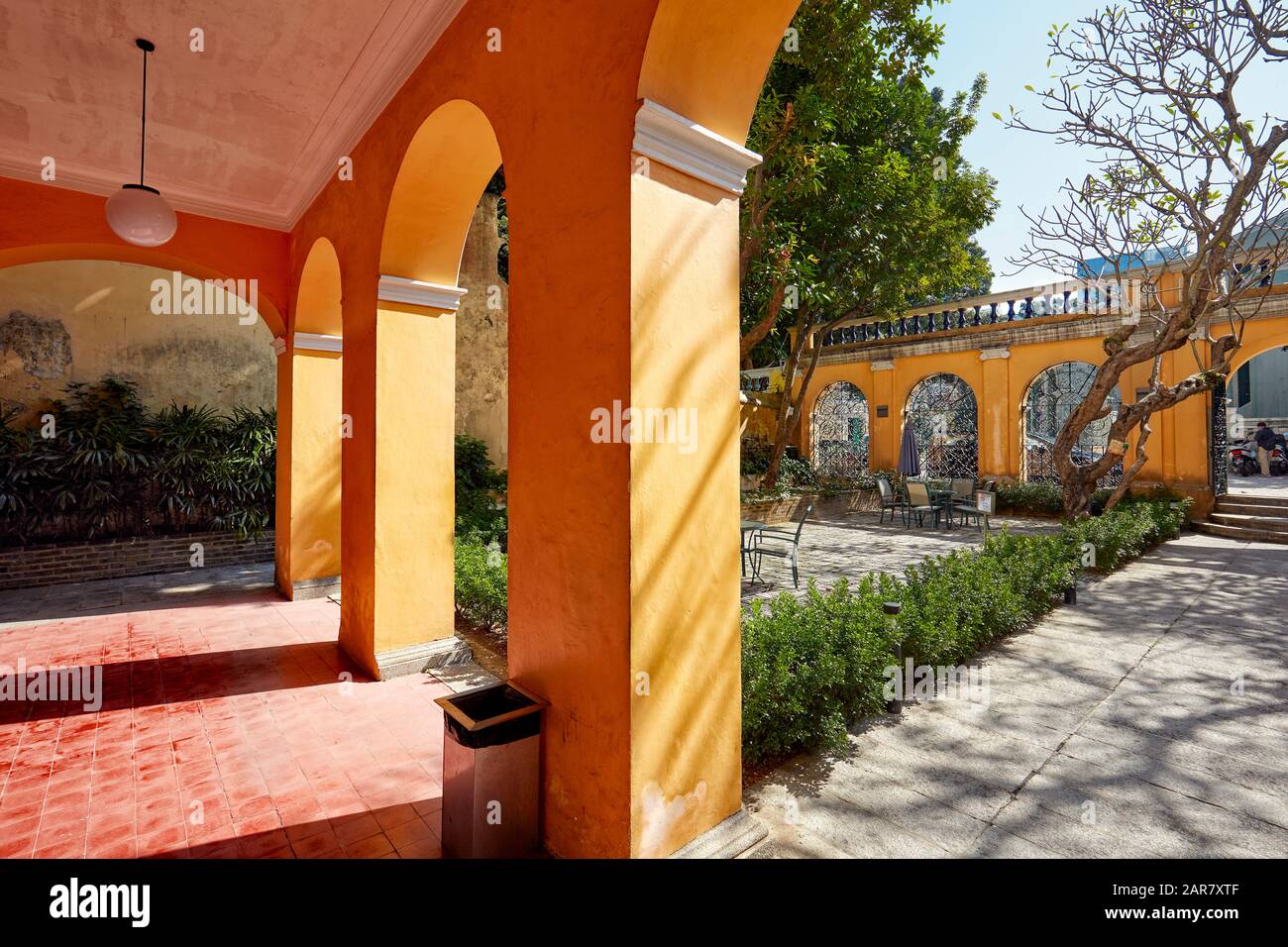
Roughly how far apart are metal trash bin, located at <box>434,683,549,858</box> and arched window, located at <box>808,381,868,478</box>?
16589mm

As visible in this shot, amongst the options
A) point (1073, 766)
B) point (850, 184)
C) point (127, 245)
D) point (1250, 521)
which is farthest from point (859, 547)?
point (127, 245)

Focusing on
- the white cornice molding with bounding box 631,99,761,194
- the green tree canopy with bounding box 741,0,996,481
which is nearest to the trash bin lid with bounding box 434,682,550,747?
the white cornice molding with bounding box 631,99,761,194

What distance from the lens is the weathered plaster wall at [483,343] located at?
12430mm

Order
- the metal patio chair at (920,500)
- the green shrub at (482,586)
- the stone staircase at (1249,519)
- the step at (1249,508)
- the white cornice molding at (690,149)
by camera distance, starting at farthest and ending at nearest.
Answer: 1. the metal patio chair at (920,500)
2. the step at (1249,508)
3. the stone staircase at (1249,519)
4. the green shrub at (482,586)
5. the white cornice molding at (690,149)

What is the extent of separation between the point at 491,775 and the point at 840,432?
693 inches

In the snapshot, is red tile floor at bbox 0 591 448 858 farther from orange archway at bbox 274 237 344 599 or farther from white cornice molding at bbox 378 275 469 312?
white cornice molding at bbox 378 275 469 312

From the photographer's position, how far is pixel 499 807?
7.92 ft

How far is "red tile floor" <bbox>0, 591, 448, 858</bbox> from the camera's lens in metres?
2.75

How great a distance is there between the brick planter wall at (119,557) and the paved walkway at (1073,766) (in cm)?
951

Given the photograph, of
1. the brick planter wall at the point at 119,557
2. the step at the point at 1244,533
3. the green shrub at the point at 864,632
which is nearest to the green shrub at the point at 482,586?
the green shrub at the point at 864,632

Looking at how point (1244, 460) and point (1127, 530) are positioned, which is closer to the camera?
point (1127, 530)

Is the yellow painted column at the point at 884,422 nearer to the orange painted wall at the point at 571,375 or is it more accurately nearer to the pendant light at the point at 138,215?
the orange painted wall at the point at 571,375

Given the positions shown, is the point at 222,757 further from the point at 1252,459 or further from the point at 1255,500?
the point at 1252,459

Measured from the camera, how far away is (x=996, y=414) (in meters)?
15.0
